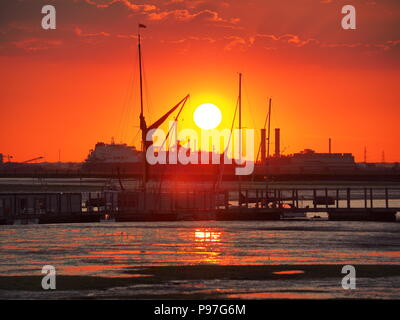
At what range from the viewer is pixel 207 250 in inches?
1964

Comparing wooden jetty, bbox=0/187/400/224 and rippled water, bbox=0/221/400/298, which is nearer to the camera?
rippled water, bbox=0/221/400/298

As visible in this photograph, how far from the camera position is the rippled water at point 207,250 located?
1356 inches

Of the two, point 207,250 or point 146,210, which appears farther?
point 146,210

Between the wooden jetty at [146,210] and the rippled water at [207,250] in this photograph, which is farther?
the wooden jetty at [146,210]

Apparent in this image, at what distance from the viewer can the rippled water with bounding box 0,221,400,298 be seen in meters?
34.4

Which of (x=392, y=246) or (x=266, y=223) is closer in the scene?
(x=392, y=246)

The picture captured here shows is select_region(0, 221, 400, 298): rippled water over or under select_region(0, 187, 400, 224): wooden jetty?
under

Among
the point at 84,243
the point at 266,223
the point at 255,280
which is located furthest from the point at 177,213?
the point at 255,280

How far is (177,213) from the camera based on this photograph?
80500 mm

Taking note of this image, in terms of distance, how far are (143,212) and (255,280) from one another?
143 ft
